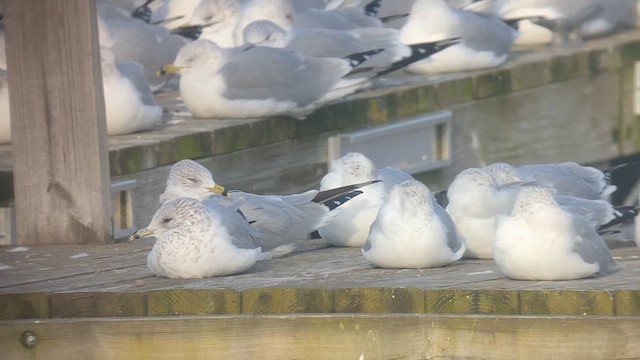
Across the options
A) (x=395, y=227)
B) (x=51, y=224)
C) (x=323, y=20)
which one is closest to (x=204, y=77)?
(x=323, y=20)

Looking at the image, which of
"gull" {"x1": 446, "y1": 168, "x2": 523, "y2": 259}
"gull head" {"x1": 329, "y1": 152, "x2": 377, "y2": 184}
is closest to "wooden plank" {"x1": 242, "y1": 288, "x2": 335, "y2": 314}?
"gull" {"x1": 446, "y1": 168, "x2": 523, "y2": 259}

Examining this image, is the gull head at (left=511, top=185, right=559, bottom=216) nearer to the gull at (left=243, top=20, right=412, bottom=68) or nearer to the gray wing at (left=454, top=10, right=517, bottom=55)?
the gull at (left=243, top=20, right=412, bottom=68)

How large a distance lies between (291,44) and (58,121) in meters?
3.07

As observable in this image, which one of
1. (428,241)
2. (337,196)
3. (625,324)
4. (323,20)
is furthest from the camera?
(323,20)

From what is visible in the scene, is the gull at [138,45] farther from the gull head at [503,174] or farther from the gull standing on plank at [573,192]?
the gull head at [503,174]

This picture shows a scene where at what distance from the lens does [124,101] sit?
8055 mm

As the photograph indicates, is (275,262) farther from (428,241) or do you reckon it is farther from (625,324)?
(625,324)

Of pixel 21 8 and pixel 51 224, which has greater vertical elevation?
pixel 21 8

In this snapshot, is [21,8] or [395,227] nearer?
[395,227]

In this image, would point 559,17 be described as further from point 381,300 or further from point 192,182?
point 381,300

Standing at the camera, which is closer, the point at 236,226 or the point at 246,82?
the point at 236,226

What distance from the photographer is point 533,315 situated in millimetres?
4941

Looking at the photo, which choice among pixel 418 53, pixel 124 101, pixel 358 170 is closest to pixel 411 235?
pixel 358 170

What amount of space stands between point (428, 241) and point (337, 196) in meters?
0.83
